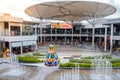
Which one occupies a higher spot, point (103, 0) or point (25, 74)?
point (103, 0)

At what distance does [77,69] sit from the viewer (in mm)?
19375

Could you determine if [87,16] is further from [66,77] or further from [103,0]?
[66,77]

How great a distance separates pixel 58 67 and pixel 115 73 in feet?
19.8

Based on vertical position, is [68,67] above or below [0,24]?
below

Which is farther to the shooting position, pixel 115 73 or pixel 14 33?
pixel 14 33

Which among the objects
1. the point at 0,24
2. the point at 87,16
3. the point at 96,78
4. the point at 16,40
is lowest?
the point at 96,78

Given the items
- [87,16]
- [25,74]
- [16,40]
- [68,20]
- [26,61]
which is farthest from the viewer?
[68,20]

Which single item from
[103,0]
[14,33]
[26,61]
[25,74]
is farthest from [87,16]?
[25,74]

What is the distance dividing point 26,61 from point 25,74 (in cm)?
582

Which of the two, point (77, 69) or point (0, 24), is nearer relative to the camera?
point (77, 69)

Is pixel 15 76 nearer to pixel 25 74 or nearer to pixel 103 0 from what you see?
pixel 25 74

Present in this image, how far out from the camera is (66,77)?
1588cm

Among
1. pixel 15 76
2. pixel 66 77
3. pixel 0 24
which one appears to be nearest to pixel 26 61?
pixel 15 76

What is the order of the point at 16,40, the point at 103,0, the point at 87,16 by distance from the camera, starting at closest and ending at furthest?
the point at 16,40, the point at 103,0, the point at 87,16
